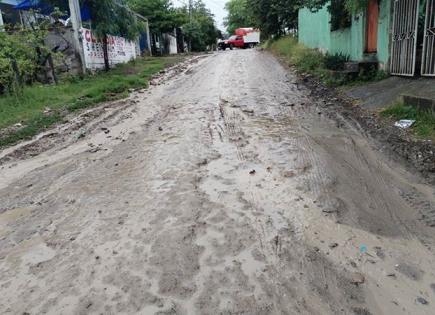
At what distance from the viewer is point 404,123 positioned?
6520 mm

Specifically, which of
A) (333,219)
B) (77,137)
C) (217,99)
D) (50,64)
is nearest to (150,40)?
(50,64)

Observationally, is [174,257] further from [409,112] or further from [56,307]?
[409,112]

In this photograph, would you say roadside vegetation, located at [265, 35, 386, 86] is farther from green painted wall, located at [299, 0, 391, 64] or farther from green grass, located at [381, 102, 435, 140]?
green grass, located at [381, 102, 435, 140]

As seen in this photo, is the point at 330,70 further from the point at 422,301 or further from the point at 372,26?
the point at 422,301

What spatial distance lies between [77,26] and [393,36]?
11.3 meters

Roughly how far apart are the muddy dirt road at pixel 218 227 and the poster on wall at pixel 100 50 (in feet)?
36.1

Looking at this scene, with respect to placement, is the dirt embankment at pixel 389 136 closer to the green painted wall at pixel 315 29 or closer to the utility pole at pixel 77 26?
the green painted wall at pixel 315 29

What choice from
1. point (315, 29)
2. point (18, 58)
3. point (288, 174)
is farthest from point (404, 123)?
point (315, 29)

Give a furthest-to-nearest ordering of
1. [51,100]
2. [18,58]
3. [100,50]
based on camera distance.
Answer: [100,50] → [18,58] → [51,100]

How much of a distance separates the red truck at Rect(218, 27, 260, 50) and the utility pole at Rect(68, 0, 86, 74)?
28.4 m

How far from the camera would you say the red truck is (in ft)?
139

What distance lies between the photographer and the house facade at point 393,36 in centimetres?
828

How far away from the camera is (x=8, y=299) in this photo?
2.78 m

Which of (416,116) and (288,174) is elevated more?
(416,116)
